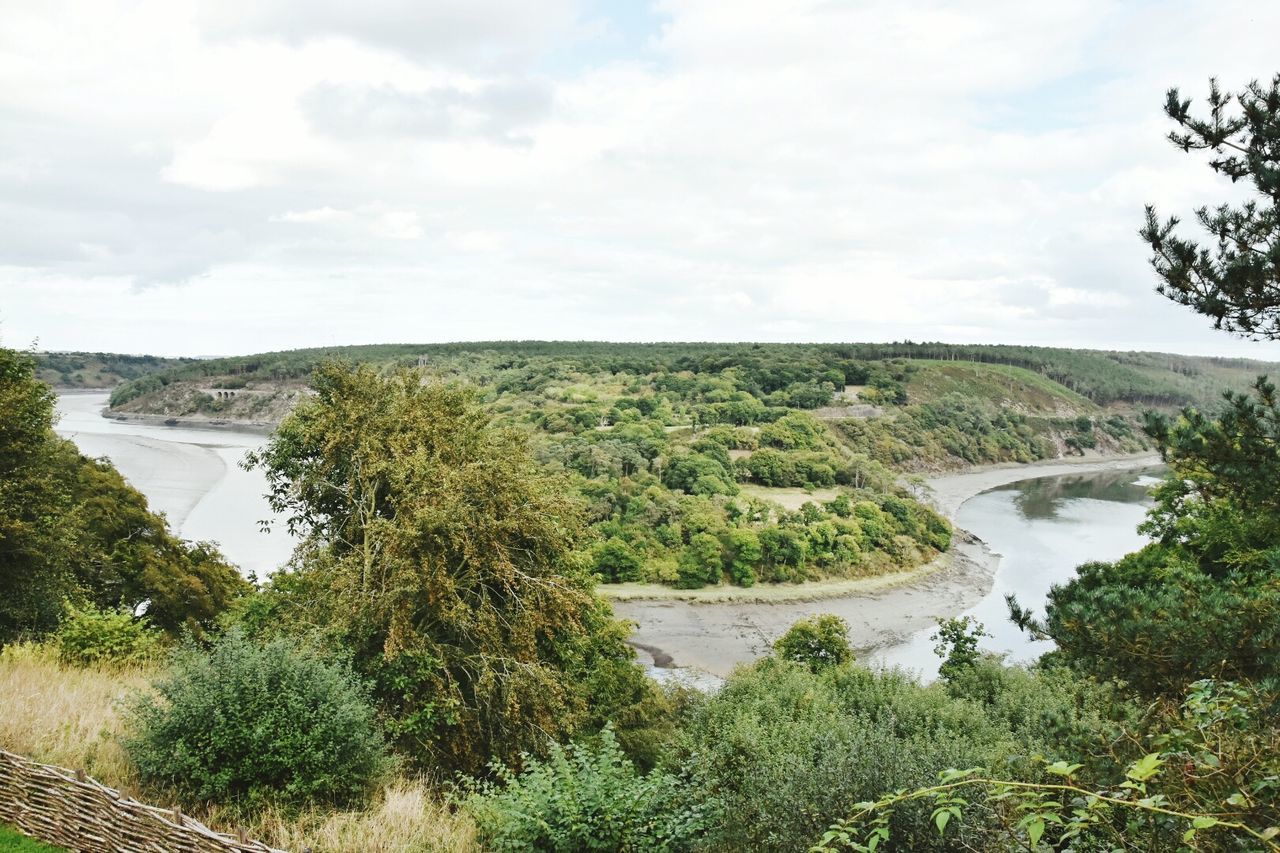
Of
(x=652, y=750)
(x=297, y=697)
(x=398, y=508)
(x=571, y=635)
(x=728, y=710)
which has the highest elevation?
(x=398, y=508)

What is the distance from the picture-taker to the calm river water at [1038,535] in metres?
37.0

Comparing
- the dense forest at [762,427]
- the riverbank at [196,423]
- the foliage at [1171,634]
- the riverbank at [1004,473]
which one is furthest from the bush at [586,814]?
the riverbank at [196,423]

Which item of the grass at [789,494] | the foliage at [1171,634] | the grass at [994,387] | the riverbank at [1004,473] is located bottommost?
the riverbank at [1004,473]

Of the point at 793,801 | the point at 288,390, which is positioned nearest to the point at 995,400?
the point at 288,390

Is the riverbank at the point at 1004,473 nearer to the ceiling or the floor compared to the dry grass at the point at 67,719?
nearer to the floor

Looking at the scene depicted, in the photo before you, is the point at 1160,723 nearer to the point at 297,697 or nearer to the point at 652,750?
the point at 297,697

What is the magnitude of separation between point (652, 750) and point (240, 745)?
34.9ft

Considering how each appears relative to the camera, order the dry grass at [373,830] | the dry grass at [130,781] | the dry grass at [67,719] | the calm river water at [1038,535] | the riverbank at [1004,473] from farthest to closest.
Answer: the riverbank at [1004,473]
the calm river water at [1038,535]
the dry grass at [67,719]
the dry grass at [130,781]
the dry grass at [373,830]

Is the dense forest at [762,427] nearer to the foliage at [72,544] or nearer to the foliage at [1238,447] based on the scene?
the foliage at [72,544]

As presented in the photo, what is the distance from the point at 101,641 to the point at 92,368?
206 m

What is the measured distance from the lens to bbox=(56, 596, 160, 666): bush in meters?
11.1

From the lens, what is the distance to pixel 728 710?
45.0ft

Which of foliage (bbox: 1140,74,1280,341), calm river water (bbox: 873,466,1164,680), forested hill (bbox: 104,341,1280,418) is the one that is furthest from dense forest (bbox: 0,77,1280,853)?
forested hill (bbox: 104,341,1280,418)

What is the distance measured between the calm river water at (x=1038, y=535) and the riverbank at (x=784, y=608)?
155 cm
